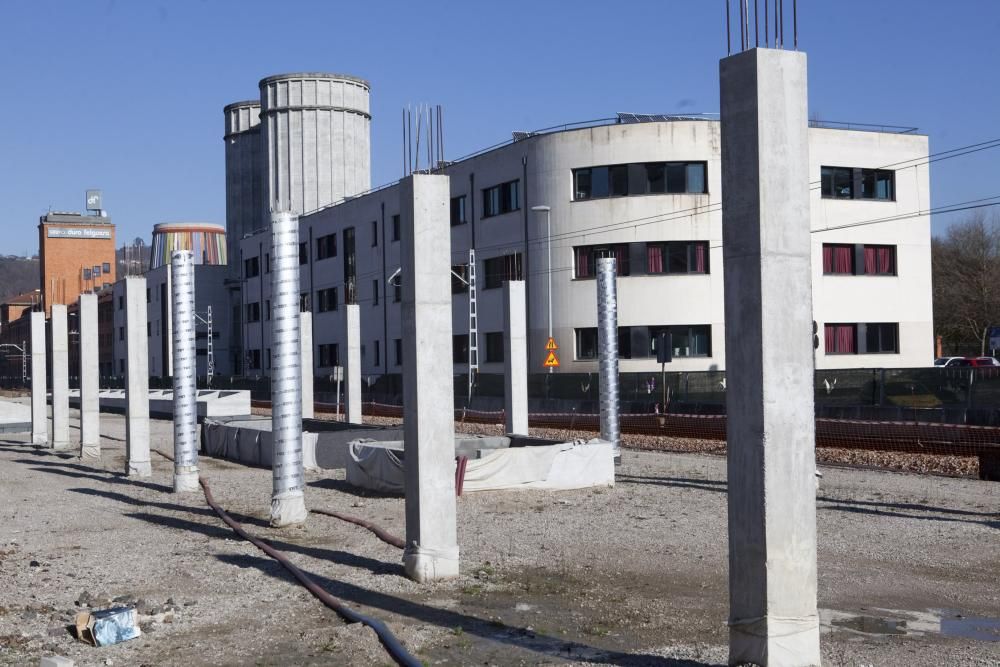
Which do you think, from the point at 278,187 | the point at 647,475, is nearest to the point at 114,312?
the point at 278,187

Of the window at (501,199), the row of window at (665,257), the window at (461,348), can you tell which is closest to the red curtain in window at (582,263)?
the row of window at (665,257)

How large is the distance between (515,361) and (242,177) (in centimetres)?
7412

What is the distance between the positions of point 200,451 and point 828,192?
3213 centimetres

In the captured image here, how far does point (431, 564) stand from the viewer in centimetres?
1213

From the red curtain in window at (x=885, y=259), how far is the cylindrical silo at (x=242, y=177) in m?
57.1

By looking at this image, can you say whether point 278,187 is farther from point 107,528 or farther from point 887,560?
point 887,560

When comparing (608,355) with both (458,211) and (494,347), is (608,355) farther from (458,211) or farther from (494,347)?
(458,211)

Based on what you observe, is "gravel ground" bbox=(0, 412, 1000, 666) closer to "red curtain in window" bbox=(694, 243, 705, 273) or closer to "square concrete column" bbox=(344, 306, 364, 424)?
"square concrete column" bbox=(344, 306, 364, 424)

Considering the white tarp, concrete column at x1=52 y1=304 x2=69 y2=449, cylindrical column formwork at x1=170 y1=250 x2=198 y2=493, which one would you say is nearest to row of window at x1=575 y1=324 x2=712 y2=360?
concrete column at x1=52 y1=304 x2=69 y2=449

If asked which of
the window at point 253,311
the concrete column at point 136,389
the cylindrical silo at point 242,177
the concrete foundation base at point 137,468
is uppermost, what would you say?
the cylindrical silo at point 242,177

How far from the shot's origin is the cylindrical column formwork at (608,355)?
86.1 feet

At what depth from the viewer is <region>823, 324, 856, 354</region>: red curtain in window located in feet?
171

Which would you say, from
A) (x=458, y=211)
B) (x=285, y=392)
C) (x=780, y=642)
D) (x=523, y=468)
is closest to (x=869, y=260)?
(x=458, y=211)

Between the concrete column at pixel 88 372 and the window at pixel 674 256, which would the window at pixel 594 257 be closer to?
the window at pixel 674 256
